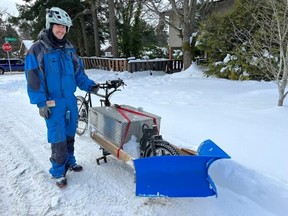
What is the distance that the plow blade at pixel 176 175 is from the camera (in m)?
2.57

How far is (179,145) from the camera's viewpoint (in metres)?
4.45

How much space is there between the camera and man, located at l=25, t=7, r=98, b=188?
3193 millimetres

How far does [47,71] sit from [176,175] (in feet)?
5.94

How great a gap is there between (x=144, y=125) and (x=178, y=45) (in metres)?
21.8

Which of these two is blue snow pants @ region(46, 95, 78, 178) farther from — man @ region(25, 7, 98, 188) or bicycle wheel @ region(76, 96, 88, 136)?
bicycle wheel @ region(76, 96, 88, 136)

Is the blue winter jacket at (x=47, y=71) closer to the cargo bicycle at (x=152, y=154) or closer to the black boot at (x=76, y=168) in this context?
the cargo bicycle at (x=152, y=154)

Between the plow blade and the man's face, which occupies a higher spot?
the man's face

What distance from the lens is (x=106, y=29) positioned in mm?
25328

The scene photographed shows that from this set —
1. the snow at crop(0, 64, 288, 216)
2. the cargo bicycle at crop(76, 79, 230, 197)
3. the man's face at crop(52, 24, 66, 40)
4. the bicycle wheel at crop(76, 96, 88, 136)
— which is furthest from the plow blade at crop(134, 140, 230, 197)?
the bicycle wheel at crop(76, 96, 88, 136)

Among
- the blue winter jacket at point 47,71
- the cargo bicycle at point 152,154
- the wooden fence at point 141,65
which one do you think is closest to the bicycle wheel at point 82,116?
the cargo bicycle at point 152,154

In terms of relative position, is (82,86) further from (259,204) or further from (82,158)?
(259,204)

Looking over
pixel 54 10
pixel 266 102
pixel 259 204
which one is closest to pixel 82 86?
pixel 54 10

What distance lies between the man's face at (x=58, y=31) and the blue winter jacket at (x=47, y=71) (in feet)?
0.36

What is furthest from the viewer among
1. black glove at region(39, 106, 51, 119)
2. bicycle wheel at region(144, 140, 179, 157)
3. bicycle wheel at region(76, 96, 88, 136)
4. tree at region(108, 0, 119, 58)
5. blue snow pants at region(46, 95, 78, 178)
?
tree at region(108, 0, 119, 58)
